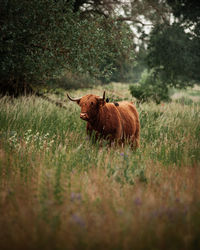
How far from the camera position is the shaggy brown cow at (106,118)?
4.45 metres

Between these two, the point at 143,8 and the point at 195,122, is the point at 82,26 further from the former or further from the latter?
the point at 143,8

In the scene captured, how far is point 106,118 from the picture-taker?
15.4ft

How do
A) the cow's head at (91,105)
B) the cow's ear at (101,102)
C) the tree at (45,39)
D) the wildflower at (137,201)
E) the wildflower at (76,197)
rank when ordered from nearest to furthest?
the wildflower at (137,201)
the wildflower at (76,197)
the cow's head at (91,105)
the cow's ear at (101,102)
the tree at (45,39)

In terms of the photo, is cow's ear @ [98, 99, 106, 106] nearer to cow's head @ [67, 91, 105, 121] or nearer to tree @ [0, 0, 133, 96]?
cow's head @ [67, 91, 105, 121]

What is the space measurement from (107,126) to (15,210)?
2680 mm

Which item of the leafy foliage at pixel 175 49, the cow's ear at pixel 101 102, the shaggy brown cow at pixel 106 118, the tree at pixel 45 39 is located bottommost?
the shaggy brown cow at pixel 106 118

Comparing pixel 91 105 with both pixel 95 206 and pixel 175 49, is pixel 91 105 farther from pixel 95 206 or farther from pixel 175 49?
pixel 175 49

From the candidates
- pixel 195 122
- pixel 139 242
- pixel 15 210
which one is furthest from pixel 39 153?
pixel 195 122

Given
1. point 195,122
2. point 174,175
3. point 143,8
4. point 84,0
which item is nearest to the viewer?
point 174,175

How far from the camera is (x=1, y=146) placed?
13.4 ft

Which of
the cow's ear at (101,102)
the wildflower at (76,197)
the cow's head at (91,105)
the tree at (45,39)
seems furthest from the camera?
the tree at (45,39)

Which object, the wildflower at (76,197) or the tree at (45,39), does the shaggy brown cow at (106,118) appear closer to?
the wildflower at (76,197)

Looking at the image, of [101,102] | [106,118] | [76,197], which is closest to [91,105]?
[101,102]

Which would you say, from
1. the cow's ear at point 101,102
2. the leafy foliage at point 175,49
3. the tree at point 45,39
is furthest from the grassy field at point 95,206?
the leafy foliage at point 175,49
